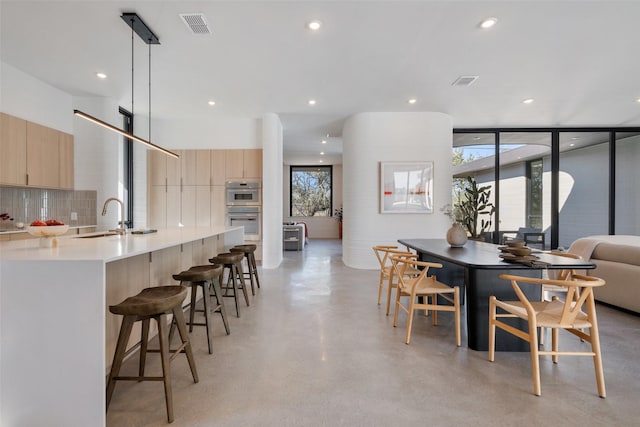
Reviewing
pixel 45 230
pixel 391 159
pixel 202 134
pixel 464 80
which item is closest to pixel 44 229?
pixel 45 230

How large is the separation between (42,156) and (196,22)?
3.09m

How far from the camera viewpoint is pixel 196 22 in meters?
2.88

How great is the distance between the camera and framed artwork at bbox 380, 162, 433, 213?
571cm

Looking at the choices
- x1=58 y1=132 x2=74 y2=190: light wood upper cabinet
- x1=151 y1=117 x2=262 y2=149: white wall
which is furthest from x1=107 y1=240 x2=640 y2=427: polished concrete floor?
x1=151 y1=117 x2=262 y2=149: white wall

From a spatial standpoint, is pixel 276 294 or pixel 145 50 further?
pixel 276 294

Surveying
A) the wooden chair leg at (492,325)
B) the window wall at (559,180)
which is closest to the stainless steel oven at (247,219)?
the window wall at (559,180)

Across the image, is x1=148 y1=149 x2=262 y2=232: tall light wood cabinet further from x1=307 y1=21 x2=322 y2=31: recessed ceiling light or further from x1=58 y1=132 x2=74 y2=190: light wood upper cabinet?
x1=307 y1=21 x2=322 y2=31: recessed ceiling light

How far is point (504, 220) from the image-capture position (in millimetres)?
6574

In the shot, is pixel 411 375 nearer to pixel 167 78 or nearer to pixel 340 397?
pixel 340 397

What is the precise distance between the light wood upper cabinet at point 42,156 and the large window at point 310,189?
7.78 metres

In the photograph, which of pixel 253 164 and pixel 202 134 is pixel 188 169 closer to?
pixel 202 134

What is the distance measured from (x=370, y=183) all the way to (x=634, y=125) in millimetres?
6054

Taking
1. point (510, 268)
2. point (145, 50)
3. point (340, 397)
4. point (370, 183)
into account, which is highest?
point (145, 50)

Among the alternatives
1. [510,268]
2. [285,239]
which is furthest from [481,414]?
[285,239]
